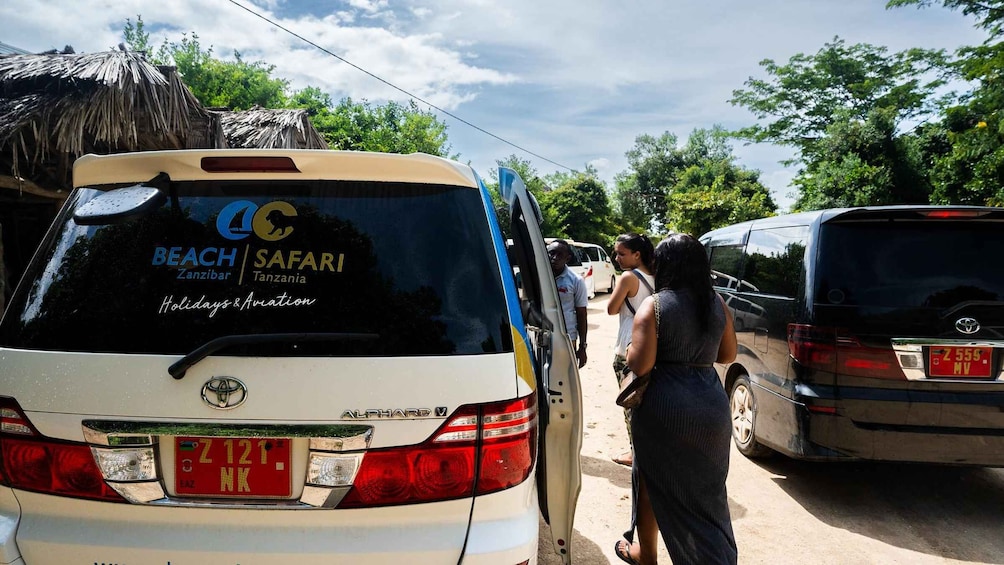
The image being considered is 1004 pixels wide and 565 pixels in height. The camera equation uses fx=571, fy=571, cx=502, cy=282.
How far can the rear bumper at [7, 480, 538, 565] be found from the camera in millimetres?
1540

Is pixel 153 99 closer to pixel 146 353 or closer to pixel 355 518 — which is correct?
pixel 146 353

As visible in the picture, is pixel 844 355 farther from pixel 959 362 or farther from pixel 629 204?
pixel 629 204

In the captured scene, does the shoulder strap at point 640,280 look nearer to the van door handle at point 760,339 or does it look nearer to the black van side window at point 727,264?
the van door handle at point 760,339

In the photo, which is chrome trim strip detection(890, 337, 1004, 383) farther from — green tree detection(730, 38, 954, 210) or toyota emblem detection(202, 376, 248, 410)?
green tree detection(730, 38, 954, 210)

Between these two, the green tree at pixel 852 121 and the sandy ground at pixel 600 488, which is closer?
the sandy ground at pixel 600 488

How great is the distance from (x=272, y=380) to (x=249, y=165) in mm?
707

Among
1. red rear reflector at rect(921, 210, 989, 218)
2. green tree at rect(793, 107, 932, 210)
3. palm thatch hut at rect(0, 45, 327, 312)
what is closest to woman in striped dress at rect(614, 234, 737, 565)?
red rear reflector at rect(921, 210, 989, 218)

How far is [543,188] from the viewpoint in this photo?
3469 centimetres

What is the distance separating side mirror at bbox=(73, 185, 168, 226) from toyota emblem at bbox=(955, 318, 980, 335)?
4052 mm

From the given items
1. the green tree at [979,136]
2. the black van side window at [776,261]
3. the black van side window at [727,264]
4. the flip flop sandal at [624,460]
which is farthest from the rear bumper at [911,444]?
the green tree at [979,136]

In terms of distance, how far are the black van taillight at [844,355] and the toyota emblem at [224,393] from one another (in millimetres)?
3262

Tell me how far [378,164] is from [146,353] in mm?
857

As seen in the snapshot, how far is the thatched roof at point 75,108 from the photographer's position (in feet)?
17.3

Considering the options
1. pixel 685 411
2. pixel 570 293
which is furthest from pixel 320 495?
pixel 570 293
